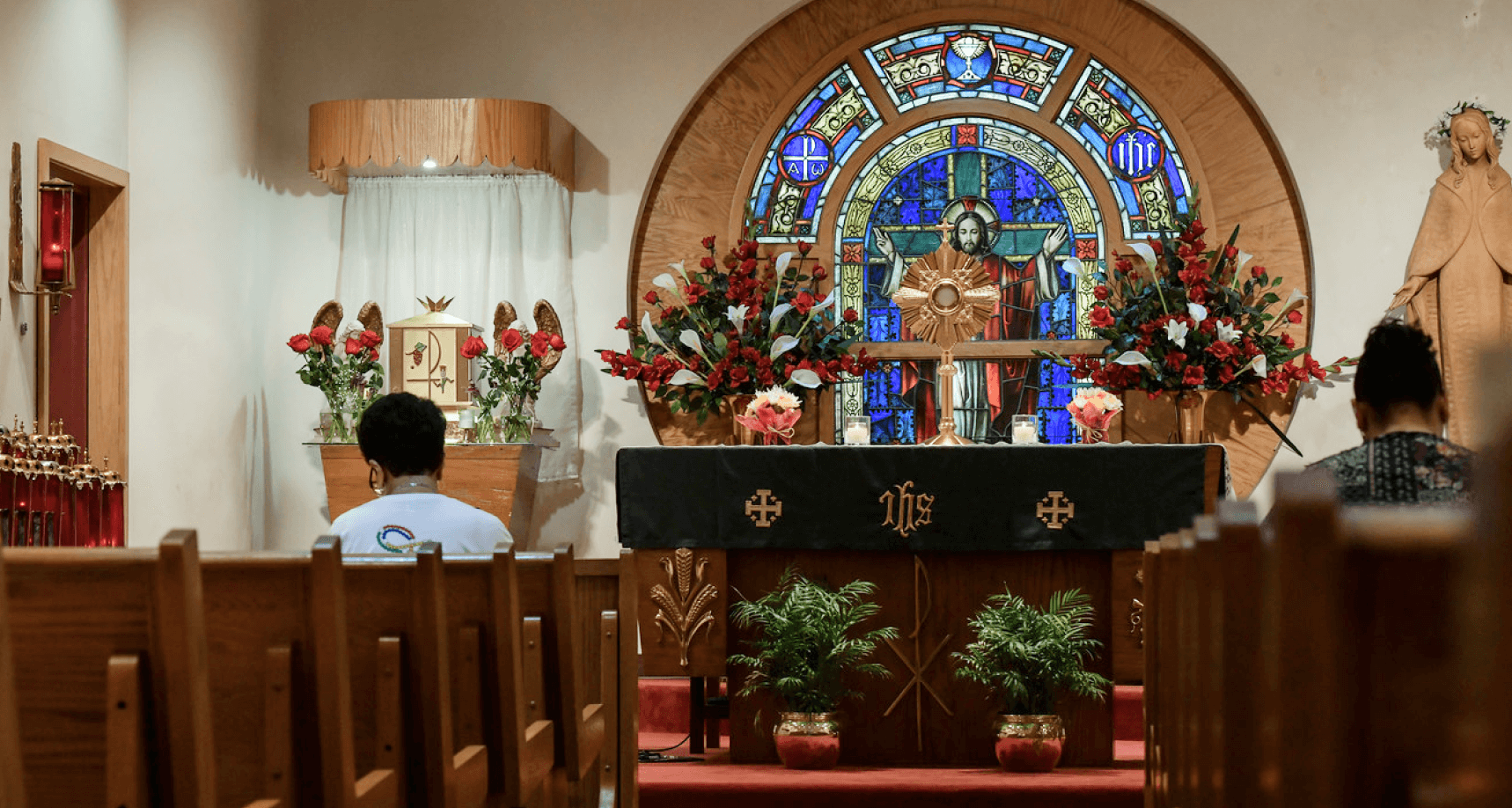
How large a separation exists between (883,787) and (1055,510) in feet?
3.55

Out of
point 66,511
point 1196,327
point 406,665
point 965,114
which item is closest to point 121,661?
point 406,665

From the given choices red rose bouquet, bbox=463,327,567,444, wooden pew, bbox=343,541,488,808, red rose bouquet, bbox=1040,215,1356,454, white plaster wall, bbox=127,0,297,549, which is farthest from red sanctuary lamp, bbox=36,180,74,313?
red rose bouquet, bbox=1040,215,1356,454

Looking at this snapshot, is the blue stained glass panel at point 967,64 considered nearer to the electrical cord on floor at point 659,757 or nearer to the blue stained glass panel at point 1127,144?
the blue stained glass panel at point 1127,144

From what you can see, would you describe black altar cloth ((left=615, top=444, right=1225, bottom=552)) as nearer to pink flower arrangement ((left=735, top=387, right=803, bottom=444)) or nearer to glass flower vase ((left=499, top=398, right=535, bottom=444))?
pink flower arrangement ((left=735, top=387, right=803, bottom=444))

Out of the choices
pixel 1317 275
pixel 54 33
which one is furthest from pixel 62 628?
pixel 1317 275

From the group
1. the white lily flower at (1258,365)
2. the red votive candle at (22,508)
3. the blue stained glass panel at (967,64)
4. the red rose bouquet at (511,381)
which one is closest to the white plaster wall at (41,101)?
the red votive candle at (22,508)

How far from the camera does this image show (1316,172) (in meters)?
7.33

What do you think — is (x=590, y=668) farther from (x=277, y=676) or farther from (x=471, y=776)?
(x=277, y=676)

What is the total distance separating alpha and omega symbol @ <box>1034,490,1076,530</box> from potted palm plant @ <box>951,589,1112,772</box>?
24 cm

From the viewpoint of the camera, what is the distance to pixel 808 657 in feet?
16.0

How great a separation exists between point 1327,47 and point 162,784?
23.1ft

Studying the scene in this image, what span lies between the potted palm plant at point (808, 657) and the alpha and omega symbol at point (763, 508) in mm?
188

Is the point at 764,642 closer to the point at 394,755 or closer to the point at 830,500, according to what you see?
the point at 830,500

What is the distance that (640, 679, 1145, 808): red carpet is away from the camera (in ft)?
15.2
